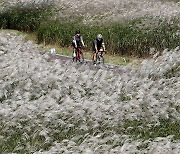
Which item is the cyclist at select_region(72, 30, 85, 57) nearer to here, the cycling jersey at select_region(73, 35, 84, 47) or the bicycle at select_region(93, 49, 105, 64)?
the cycling jersey at select_region(73, 35, 84, 47)

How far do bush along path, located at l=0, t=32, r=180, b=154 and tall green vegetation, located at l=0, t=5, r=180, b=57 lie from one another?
8.61 m

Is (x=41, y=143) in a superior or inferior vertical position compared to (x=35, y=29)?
inferior

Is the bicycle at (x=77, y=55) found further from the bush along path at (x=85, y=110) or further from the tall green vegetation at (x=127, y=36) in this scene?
the bush along path at (x=85, y=110)

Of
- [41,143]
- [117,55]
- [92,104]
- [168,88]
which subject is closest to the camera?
[41,143]

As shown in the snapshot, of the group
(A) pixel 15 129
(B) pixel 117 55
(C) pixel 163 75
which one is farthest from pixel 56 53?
(A) pixel 15 129

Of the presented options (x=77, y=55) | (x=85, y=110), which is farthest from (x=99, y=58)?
(x=85, y=110)

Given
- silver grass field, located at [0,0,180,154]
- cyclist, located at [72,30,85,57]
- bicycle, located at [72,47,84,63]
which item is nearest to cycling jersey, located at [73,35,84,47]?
cyclist, located at [72,30,85,57]

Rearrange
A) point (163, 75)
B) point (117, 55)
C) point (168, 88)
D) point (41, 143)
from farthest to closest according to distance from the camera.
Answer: point (117, 55)
point (163, 75)
point (168, 88)
point (41, 143)

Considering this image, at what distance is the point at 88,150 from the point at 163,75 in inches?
330

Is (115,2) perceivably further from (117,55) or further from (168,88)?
(168,88)

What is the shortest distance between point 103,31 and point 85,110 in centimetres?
1588

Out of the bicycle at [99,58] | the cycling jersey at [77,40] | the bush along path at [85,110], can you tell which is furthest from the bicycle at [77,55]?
the bush along path at [85,110]

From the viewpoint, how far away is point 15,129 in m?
11.8

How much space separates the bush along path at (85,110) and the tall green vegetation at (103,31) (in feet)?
28.2
